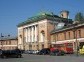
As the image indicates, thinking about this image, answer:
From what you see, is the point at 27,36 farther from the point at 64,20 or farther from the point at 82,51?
the point at 82,51

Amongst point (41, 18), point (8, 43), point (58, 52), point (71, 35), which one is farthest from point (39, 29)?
point (58, 52)

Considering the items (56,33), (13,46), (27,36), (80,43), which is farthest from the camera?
(13,46)

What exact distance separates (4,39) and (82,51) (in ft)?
260

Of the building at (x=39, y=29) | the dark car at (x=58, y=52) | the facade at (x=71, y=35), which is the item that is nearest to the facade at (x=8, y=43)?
→ the building at (x=39, y=29)

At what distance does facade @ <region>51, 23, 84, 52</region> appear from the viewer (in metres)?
72.6

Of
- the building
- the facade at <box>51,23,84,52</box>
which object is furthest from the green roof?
the facade at <box>51,23,84,52</box>

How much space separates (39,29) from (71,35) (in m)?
21.1

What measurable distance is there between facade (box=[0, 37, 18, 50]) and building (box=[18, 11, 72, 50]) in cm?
1135

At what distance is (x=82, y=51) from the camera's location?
199 feet

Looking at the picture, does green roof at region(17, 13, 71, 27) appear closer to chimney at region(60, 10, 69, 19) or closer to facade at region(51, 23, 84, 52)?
facade at region(51, 23, 84, 52)

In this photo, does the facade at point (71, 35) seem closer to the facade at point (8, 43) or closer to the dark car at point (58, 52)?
the dark car at point (58, 52)

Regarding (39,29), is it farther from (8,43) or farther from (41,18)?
(8,43)

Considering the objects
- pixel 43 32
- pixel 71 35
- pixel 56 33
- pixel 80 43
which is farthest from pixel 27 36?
pixel 80 43

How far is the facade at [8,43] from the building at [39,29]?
11349 millimetres
